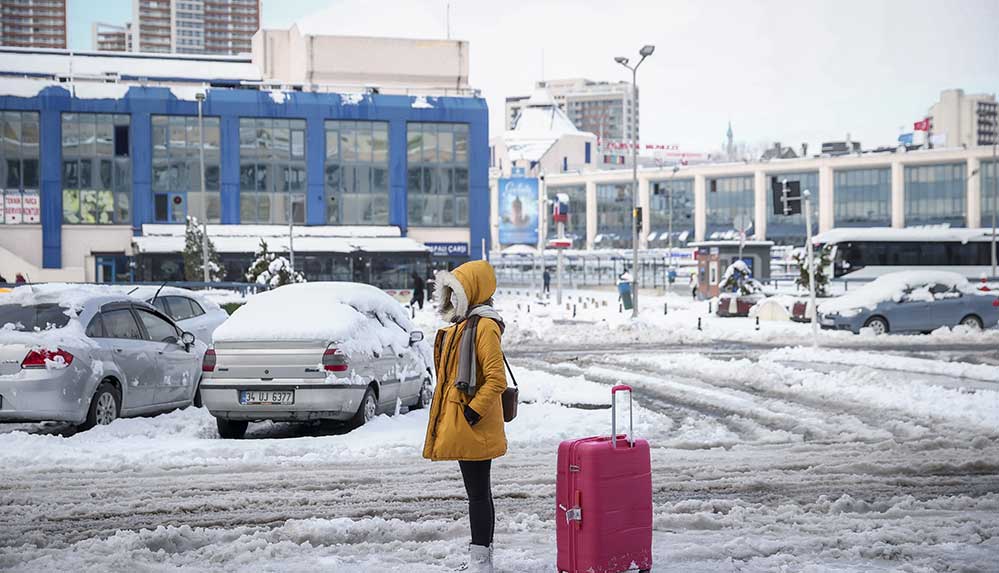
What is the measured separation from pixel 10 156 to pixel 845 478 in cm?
6011

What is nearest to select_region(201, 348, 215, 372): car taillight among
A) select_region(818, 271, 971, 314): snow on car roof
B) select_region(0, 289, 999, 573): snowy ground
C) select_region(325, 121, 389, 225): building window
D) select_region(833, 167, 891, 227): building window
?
select_region(0, 289, 999, 573): snowy ground

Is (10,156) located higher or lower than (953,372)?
higher

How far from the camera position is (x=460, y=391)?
596cm

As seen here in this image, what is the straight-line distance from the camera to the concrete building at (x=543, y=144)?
15512 cm

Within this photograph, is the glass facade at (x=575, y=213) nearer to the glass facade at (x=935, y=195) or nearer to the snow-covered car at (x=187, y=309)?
the glass facade at (x=935, y=195)

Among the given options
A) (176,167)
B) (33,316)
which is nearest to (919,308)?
(33,316)

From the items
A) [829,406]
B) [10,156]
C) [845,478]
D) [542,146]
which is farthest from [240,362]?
[542,146]

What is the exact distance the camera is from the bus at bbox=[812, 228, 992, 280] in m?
63.7

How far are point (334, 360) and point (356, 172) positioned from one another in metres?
55.5

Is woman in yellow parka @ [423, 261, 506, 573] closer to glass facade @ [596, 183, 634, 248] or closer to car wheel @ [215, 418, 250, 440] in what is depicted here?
car wheel @ [215, 418, 250, 440]

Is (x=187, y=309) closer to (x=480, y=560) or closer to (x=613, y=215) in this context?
(x=480, y=560)

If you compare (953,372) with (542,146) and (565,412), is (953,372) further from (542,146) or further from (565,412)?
(542,146)

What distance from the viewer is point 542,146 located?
158375 millimetres

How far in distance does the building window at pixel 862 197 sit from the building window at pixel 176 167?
230ft
